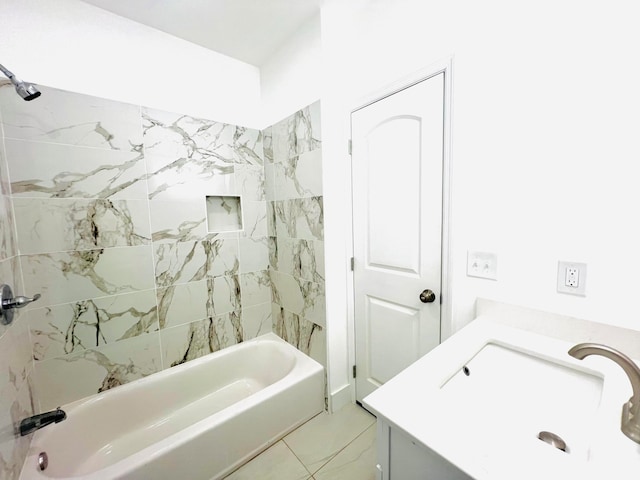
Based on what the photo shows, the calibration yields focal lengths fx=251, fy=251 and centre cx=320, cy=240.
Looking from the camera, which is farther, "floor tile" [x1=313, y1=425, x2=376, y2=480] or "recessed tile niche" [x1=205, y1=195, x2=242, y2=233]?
"recessed tile niche" [x1=205, y1=195, x2=242, y2=233]

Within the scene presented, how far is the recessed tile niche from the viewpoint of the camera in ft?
6.22

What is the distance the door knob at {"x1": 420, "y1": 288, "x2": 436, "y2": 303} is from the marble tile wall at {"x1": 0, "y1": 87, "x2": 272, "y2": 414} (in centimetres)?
133

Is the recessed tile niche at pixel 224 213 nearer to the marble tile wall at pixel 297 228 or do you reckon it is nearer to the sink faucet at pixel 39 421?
the marble tile wall at pixel 297 228

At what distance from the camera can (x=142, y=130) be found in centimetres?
155

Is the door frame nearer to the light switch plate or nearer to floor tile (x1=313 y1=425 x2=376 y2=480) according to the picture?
the light switch plate

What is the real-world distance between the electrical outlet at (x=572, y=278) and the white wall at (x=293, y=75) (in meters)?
1.45

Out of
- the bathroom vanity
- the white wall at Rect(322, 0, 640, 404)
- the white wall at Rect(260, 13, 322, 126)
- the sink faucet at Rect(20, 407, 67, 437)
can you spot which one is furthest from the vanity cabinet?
the white wall at Rect(260, 13, 322, 126)

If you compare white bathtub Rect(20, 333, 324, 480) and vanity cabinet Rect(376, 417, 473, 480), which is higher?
vanity cabinet Rect(376, 417, 473, 480)

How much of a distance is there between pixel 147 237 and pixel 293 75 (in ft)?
4.69

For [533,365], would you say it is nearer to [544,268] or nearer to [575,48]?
[544,268]

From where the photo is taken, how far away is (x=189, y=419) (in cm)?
161

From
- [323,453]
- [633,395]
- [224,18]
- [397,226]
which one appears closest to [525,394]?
[633,395]

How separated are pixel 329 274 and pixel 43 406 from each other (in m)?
1.70

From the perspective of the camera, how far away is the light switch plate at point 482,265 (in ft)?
3.47
